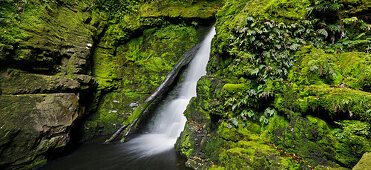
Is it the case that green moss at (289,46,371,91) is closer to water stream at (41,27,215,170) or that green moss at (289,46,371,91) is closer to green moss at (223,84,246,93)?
green moss at (223,84,246,93)

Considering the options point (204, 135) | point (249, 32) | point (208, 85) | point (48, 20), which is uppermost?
point (48, 20)

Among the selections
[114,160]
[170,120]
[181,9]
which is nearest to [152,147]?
[114,160]

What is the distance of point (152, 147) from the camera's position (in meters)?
6.30

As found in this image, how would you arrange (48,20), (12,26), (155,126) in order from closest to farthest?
1. (12,26)
2. (48,20)
3. (155,126)

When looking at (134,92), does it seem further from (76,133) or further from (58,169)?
(58,169)

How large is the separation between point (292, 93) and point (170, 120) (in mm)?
5911

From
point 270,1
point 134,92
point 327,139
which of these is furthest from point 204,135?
point 134,92

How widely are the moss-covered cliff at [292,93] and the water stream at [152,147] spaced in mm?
1424

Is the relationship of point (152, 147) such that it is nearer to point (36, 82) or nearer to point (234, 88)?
point (234, 88)

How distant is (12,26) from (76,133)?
5158 millimetres

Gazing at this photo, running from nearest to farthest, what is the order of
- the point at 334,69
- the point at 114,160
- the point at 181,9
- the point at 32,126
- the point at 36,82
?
1. the point at 334,69
2. the point at 32,126
3. the point at 114,160
4. the point at 36,82
5. the point at 181,9

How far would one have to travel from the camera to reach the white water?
6.29 meters

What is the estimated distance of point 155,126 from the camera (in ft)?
26.8

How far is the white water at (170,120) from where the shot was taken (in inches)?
248
